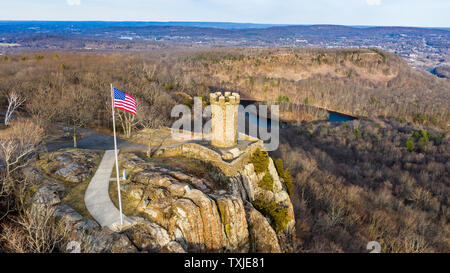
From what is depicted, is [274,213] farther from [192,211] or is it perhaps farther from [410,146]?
[410,146]

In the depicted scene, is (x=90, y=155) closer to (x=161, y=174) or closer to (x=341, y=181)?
(x=161, y=174)

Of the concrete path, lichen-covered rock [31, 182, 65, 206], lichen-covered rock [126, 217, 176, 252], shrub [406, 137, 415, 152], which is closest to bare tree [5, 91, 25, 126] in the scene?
the concrete path

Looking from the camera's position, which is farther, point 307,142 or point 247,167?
point 307,142

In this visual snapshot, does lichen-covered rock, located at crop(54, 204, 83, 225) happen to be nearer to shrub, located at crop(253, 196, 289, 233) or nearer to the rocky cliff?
the rocky cliff

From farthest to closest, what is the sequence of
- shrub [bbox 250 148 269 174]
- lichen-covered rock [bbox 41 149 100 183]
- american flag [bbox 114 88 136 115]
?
shrub [bbox 250 148 269 174]
lichen-covered rock [bbox 41 149 100 183]
american flag [bbox 114 88 136 115]

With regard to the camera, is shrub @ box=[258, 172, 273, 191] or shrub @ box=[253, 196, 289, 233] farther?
shrub @ box=[258, 172, 273, 191]
